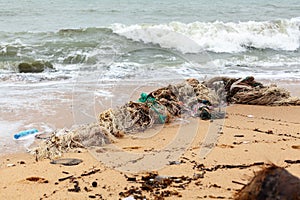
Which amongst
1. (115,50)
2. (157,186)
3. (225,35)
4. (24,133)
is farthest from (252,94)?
(225,35)

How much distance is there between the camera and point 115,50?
1181 cm

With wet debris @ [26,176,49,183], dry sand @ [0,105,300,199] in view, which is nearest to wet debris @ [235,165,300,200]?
dry sand @ [0,105,300,199]

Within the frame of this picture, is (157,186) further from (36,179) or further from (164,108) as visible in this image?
(164,108)

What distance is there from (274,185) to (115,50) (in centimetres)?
1022

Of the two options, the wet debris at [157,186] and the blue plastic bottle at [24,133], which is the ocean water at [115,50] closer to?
the blue plastic bottle at [24,133]

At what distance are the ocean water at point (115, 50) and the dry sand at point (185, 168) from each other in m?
1.27

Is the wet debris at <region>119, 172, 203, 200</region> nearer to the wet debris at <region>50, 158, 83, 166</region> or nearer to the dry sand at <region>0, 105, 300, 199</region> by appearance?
the dry sand at <region>0, 105, 300, 199</region>

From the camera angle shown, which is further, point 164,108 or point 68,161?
point 164,108

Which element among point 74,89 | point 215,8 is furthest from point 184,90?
point 215,8

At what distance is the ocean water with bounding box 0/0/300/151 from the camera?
6738 mm

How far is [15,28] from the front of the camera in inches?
608

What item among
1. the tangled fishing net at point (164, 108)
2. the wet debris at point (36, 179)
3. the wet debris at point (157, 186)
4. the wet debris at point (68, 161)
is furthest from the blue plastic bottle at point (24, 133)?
the wet debris at point (157, 186)

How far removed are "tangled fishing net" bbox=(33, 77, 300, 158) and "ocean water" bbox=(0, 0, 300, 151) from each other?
2.44 ft

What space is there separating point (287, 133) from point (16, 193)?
121 inches
